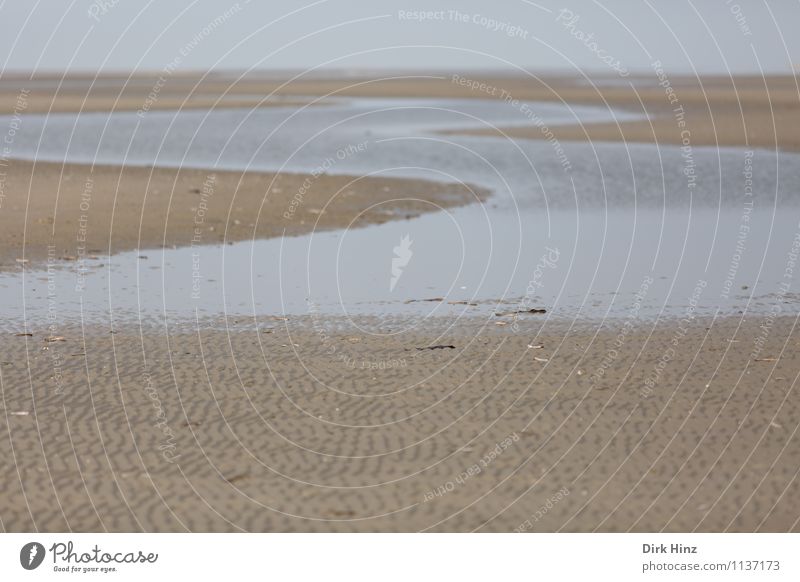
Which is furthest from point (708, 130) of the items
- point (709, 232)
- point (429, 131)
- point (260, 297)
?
point (260, 297)

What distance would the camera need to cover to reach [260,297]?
17.5 meters

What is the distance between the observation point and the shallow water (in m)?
17.1

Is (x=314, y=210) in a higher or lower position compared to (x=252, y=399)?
higher

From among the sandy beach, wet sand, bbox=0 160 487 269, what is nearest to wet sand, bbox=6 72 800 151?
wet sand, bbox=0 160 487 269

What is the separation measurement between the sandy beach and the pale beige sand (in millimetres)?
27

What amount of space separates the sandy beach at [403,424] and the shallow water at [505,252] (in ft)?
3.20

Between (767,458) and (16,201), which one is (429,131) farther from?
(767,458)

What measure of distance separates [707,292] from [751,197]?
11.1 metres

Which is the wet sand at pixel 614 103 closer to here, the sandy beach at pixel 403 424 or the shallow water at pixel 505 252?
the shallow water at pixel 505 252

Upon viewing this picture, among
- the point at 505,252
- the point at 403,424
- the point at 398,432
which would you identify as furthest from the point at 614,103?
the point at 398,432

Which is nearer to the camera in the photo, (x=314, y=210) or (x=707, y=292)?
(x=707, y=292)

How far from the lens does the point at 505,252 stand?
21.3m
